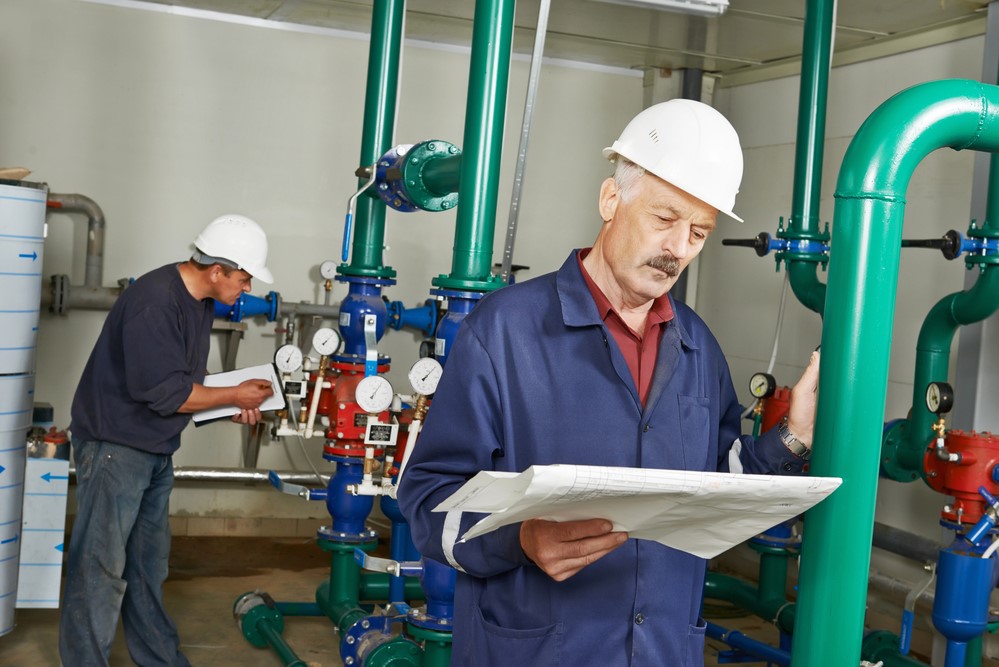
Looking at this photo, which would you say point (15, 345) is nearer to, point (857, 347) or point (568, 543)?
point (568, 543)

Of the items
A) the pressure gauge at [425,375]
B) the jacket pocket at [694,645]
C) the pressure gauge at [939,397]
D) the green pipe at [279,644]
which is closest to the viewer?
the jacket pocket at [694,645]

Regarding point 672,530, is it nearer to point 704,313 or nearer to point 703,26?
point 703,26

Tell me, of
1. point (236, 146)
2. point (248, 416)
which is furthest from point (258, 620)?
point (236, 146)

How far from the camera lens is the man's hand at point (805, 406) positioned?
1.51m

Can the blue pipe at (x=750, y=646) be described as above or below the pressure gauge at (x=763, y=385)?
below

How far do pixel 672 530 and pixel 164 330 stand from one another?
2068mm

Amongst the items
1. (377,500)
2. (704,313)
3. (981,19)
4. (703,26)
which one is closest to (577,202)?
(704,313)

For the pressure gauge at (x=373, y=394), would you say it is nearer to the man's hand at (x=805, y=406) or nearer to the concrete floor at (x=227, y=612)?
the concrete floor at (x=227, y=612)

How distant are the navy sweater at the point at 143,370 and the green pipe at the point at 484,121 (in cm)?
94

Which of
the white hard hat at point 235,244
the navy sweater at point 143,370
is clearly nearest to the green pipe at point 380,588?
the navy sweater at point 143,370

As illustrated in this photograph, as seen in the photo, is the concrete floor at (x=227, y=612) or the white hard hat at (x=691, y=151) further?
the concrete floor at (x=227, y=612)

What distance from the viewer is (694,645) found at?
5.05 ft

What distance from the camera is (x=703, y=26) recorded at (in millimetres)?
4285

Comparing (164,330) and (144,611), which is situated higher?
(164,330)
